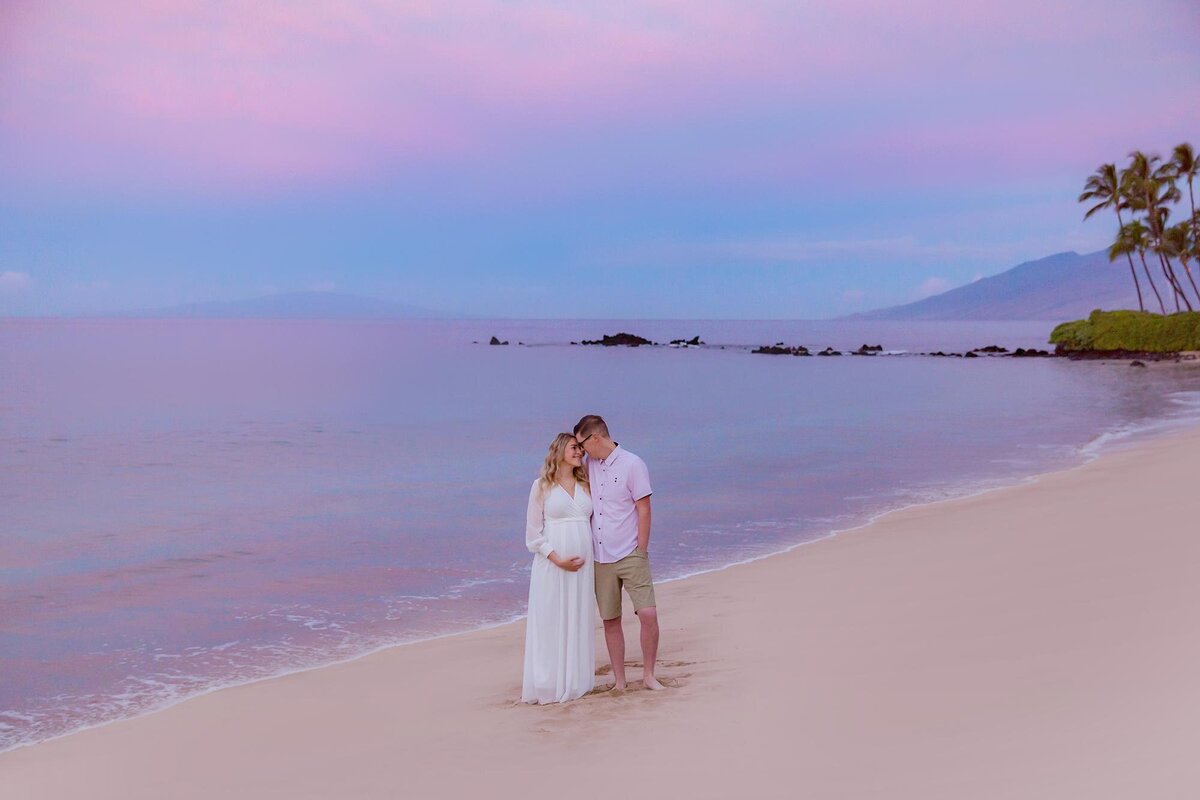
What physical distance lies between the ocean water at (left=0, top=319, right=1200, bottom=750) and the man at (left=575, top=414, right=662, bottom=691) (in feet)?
5.47

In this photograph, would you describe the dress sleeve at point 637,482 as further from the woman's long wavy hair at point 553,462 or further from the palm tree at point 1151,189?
the palm tree at point 1151,189

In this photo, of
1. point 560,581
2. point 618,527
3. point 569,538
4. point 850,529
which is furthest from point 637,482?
point 850,529

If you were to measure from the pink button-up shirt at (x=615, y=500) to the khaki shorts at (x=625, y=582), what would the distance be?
7 centimetres

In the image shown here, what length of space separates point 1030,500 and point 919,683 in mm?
9477

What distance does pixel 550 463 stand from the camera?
22.9 feet

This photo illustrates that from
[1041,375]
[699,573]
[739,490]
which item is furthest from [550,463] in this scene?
[1041,375]

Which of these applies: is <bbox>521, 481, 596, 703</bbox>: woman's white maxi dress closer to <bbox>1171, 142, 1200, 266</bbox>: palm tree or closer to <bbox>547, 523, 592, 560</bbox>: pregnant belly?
<bbox>547, 523, 592, 560</bbox>: pregnant belly

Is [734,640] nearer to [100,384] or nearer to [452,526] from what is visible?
[452,526]

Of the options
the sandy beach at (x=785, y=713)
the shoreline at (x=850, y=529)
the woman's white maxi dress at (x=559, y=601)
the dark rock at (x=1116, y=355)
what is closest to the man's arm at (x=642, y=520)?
the woman's white maxi dress at (x=559, y=601)

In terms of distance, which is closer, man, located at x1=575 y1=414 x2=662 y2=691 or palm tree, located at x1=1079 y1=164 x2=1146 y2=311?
man, located at x1=575 y1=414 x2=662 y2=691

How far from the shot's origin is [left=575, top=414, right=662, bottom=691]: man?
6.95 meters

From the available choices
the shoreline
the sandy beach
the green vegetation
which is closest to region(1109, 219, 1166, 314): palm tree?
the green vegetation

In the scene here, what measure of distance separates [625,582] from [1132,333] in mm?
73523

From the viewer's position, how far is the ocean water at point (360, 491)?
33.4 feet
